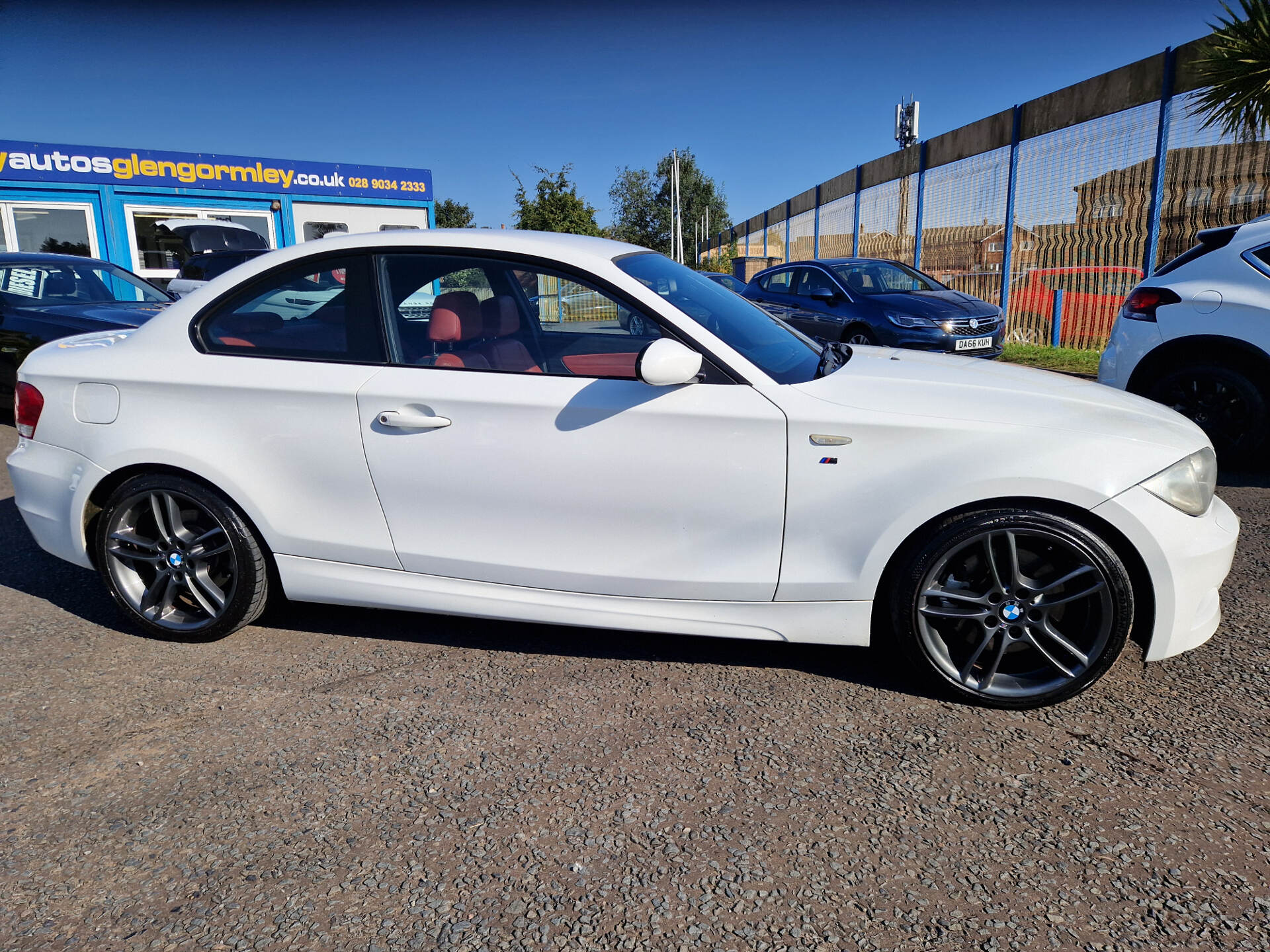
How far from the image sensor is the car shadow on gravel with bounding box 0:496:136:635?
3811mm

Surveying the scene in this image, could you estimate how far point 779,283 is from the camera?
12203 mm

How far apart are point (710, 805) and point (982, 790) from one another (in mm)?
757

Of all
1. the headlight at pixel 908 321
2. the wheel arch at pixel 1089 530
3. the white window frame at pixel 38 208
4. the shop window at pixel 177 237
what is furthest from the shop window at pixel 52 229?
the wheel arch at pixel 1089 530

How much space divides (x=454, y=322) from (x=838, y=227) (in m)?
18.7

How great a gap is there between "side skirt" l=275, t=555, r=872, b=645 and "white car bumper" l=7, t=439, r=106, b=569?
0.88 m

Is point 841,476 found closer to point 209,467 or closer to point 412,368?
point 412,368

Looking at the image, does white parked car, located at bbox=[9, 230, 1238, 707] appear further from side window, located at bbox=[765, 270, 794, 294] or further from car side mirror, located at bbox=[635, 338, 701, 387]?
side window, located at bbox=[765, 270, 794, 294]

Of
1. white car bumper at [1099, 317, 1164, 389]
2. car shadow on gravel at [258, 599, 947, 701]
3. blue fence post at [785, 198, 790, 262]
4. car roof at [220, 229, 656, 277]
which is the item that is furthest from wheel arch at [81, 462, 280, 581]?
blue fence post at [785, 198, 790, 262]

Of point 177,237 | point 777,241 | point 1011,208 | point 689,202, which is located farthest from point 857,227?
point 689,202

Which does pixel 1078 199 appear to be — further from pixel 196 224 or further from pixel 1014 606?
pixel 196 224

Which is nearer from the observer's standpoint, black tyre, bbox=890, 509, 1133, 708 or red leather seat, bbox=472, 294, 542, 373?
black tyre, bbox=890, 509, 1133, 708

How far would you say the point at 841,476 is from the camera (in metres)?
2.78

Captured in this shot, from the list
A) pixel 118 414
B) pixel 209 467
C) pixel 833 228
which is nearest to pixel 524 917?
pixel 209 467

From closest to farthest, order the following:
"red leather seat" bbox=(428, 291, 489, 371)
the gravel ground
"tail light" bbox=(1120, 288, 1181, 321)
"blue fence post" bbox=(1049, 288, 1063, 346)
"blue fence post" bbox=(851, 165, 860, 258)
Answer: the gravel ground → "red leather seat" bbox=(428, 291, 489, 371) → "tail light" bbox=(1120, 288, 1181, 321) → "blue fence post" bbox=(1049, 288, 1063, 346) → "blue fence post" bbox=(851, 165, 860, 258)
